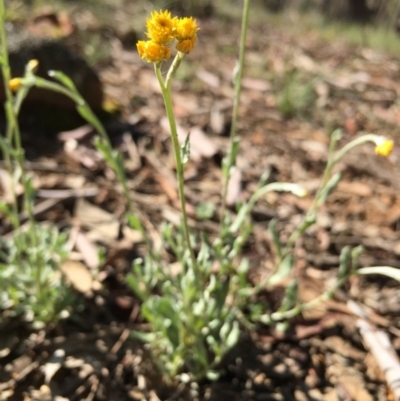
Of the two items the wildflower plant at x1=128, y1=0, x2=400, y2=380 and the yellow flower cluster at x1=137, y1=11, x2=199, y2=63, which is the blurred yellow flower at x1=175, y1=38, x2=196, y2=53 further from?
the wildflower plant at x1=128, y1=0, x2=400, y2=380

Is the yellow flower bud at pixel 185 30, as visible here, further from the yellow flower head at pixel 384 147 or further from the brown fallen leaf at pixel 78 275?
the brown fallen leaf at pixel 78 275

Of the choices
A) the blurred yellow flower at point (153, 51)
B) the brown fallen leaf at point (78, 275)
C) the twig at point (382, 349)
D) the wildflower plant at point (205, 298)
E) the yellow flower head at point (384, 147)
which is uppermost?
the blurred yellow flower at point (153, 51)

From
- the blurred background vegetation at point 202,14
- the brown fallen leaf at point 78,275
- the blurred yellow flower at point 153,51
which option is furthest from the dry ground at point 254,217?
the blurred yellow flower at point 153,51

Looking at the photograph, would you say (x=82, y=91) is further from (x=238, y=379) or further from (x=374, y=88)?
(x=374, y=88)

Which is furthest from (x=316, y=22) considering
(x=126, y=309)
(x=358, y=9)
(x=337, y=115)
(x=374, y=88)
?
(x=126, y=309)

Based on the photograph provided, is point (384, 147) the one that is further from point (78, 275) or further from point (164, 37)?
point (78, 275)

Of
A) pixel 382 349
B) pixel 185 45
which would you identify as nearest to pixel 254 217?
pixel 382 349

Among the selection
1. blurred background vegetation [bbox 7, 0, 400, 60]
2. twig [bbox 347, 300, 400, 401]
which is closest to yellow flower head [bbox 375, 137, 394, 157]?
twig [bbox 347, 300, 400, 401]

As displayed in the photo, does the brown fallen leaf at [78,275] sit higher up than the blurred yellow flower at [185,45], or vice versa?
the blurred yellow flower at [185,45]

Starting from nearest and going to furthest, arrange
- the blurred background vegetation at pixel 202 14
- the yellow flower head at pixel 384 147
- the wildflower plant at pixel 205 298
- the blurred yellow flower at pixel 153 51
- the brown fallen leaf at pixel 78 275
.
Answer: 1. the blurred yellow flower at pixel 153 51
2. the yellow flower head at pixel 384 147
3. the wildflower plant at pixel 205 298
4. the brown fallen leaf at pixel 78 275
5. the blurred background vegetation at pixel 202 14
